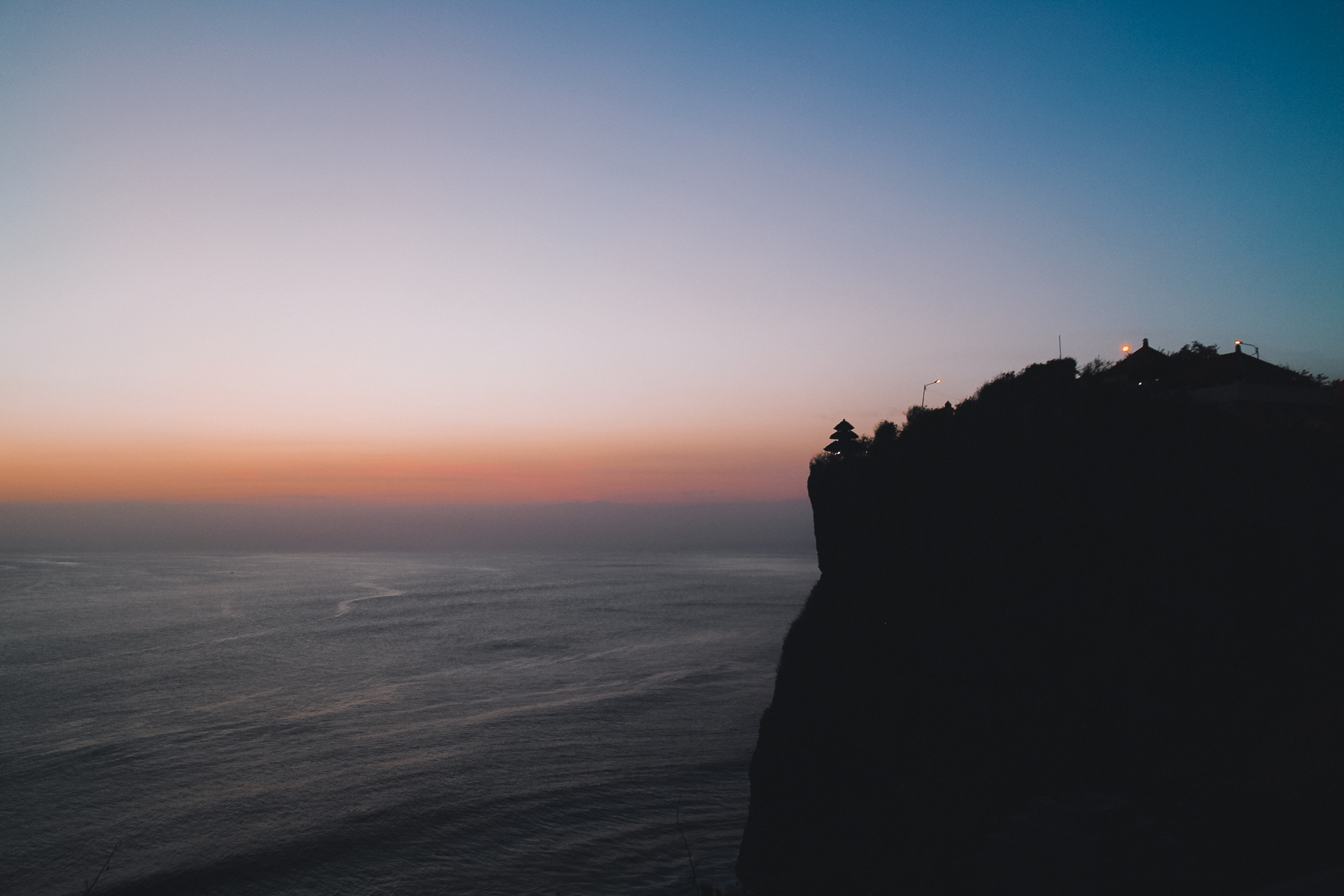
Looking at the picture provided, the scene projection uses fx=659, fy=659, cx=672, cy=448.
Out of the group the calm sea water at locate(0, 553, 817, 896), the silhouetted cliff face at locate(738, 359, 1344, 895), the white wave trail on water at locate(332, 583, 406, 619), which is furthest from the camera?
the white wave trail on water at locate(332, 583, 406, 619)

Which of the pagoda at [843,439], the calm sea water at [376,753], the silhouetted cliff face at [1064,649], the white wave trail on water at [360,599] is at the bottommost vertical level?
the white wave trail on water at [360,599]

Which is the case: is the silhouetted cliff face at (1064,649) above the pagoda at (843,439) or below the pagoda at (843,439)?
below

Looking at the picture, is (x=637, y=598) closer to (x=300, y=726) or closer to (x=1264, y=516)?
(x=300, y=726)

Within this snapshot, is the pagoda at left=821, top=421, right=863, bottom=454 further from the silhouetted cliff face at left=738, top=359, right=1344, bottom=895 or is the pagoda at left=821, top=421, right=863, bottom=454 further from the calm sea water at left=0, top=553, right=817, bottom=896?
the calm sea water at left=0, top=553, right=817, bottom=896

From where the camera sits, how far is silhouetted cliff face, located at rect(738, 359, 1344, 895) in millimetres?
14797

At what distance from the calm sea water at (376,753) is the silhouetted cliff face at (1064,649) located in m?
9.71

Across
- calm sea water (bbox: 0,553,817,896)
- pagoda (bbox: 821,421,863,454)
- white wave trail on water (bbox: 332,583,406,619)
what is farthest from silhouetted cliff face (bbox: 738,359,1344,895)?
white wave trail on water (bbox: 332,583,406,619)

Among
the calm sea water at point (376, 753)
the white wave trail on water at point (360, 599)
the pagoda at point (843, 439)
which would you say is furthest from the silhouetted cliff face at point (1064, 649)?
the white wave trail on water at point (360, 599)

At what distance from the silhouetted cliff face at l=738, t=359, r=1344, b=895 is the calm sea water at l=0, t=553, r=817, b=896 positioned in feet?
31.8

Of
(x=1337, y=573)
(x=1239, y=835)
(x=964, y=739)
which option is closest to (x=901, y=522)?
(x=964, y=739)

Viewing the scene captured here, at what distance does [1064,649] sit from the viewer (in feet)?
60.3

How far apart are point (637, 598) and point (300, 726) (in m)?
72.1

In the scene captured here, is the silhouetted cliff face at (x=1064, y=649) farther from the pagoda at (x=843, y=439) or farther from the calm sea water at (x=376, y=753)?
the calm sea water at (x=376, y=753)

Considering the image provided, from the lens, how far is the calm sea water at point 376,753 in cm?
2766
